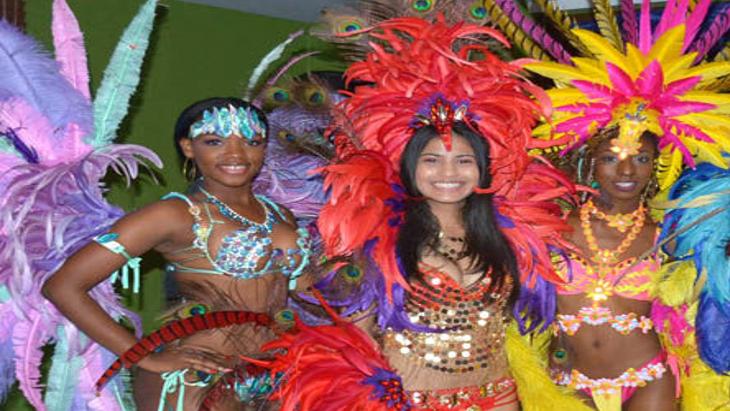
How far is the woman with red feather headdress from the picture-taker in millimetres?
2861

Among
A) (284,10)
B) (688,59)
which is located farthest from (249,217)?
(284,10)

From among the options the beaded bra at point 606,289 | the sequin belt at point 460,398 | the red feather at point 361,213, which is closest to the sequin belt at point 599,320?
the beaded bra at point 606,289

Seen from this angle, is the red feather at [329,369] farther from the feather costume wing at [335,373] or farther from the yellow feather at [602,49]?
the yellow feather at [602,49]

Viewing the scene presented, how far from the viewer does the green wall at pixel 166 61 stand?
605 centimetres

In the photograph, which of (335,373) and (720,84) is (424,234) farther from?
(720,84)

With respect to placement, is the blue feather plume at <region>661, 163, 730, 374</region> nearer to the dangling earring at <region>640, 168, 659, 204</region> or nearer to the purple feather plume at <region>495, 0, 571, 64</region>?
the dangling earring at <region>640, 168, 659, 204</region>

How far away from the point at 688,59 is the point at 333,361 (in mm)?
1693

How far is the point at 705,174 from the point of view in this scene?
355 centimetres

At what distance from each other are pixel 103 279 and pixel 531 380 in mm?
1431

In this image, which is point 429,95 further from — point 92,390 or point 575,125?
point 92,390

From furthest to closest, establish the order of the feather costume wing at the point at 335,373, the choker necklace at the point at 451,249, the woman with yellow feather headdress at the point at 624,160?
1. the woman with yellow feather headdress at the point at 624,160
2. the choker necklace at the point at 451,249
3. the feather costume wing at the point at 335,373

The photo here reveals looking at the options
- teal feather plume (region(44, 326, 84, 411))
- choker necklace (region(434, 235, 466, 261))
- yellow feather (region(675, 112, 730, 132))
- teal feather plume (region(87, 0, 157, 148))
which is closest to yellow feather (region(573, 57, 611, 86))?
yellow feather (region(675, 112, 730, 132))

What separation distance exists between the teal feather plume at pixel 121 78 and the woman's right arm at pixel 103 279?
0.38 m

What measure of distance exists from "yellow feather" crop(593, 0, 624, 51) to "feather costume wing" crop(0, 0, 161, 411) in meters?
1.60
